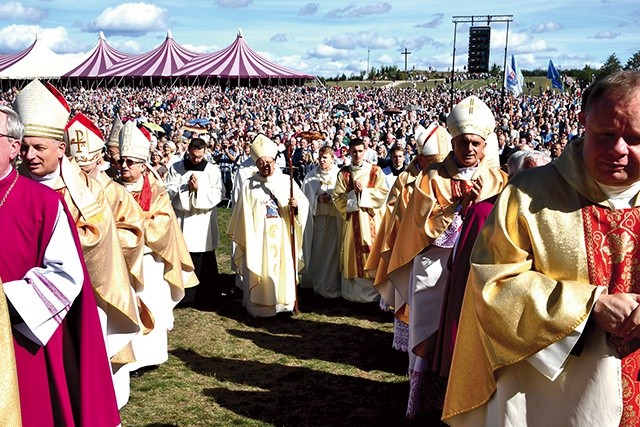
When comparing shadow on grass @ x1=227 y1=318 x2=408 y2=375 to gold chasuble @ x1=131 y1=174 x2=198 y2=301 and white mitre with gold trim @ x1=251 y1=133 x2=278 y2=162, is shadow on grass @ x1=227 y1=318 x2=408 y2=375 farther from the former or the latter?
white mitre with gold trim @ x1=251 y1=133 x2=278 y2=162

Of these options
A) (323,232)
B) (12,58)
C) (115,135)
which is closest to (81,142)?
(115,135)

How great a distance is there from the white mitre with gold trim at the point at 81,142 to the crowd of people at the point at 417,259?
1cm

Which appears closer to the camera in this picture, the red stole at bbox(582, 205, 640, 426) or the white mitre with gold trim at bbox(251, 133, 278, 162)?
the red stole at bbox(582, 205, 640, 426)

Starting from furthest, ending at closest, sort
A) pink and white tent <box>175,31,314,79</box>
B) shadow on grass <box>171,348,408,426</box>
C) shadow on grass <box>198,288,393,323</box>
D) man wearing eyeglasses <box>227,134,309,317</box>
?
pink and white tent <box>175,31,314,79</box> → shadow on grass <box>198,288,393,323</box> → man wearing eyeglasses <box>227,134,309,317</box> → shadow on grass <box>171,348,408,426</box>

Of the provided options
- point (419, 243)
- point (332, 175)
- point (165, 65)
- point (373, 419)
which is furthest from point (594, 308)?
point (165, 65)

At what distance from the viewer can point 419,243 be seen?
507 cm

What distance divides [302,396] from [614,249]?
152 inches

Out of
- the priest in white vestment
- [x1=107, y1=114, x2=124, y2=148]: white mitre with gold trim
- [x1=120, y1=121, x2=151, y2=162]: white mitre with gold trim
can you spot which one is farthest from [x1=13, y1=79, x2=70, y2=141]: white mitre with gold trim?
the priest in white vestment

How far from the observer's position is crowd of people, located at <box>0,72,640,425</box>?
2424 millimetres

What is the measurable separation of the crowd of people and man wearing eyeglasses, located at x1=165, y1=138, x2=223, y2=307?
76 mm

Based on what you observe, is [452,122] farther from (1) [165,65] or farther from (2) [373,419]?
(1) [165,65]

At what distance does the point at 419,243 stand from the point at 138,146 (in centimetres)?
271

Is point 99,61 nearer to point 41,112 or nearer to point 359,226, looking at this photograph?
point 359,226

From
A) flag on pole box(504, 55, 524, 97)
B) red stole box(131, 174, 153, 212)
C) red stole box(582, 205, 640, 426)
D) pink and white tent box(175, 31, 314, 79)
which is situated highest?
pink and white tent box(175, 31, 314, 79)
